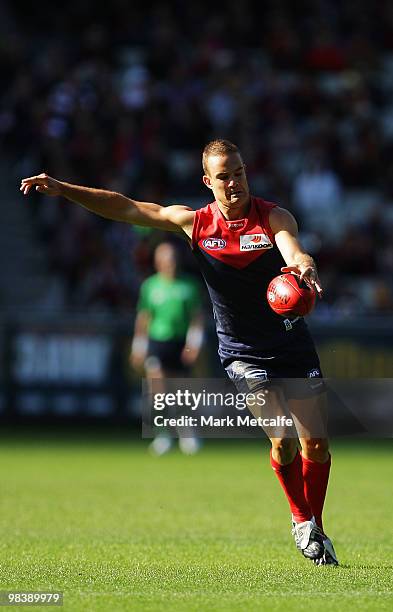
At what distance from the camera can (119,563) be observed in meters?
7.51

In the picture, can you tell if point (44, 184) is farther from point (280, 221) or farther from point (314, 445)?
point (314, 445)

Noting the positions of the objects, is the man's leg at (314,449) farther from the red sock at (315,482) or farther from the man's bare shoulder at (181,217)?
the man's bare shoulder at (181,217)

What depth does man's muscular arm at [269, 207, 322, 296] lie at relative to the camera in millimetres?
6820

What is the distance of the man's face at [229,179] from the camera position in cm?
754

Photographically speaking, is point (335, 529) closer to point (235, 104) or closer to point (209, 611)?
point (209, 611)

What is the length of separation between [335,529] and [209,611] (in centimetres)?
366

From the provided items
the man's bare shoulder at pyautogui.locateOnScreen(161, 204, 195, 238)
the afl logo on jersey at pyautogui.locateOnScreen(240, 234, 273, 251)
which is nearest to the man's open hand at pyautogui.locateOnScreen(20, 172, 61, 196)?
the man's bare shoulder at pyautogui.locateOnScreen(161, 204, 195, 238)

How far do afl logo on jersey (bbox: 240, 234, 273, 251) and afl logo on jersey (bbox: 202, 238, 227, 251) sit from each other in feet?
0.41

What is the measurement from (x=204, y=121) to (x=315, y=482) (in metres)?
14.9

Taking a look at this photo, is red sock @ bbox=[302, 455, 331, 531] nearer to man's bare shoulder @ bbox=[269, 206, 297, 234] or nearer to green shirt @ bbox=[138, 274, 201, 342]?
man's bare shoulder @ bbox=[269, 206, 297, 234]

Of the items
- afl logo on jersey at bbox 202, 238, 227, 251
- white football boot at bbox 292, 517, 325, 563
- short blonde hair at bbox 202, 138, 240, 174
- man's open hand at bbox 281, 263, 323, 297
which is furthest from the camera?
afl logo on jersey at bbox 202, 238, 227, 251

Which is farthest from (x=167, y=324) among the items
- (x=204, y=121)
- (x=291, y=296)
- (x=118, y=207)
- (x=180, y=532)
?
(x=291, y=296)

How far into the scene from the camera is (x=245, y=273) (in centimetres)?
766

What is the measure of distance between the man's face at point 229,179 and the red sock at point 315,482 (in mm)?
1641
